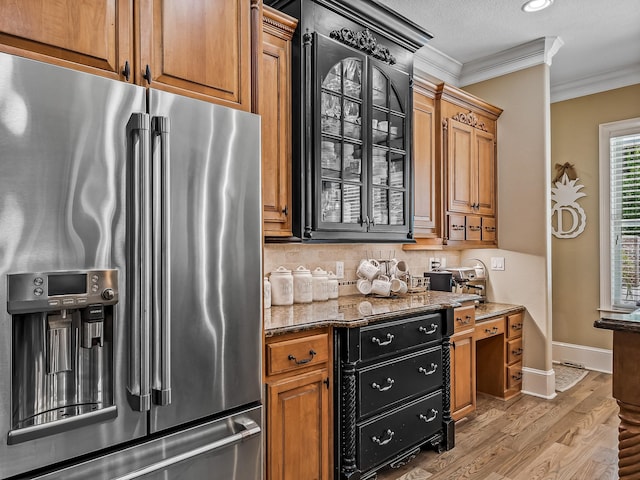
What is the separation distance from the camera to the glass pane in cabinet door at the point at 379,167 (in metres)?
2.74

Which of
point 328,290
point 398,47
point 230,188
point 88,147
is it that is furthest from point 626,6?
point 88,147

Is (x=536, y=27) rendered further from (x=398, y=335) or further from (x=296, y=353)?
(x=296, y=353)

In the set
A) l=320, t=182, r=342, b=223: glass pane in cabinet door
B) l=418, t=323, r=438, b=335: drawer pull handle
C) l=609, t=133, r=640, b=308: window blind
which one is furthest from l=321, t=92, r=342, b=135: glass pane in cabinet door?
l=609, t=133, r=640, b=308: window blind

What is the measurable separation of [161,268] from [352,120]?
64.1 inches

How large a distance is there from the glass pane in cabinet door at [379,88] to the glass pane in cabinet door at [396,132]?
123 mm

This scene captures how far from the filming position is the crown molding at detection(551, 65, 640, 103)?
4191 mm

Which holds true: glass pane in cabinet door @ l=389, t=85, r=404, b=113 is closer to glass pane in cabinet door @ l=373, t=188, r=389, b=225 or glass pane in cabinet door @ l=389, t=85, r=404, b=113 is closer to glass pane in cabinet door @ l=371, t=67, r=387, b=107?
glass pane in cabinet door @ l=371, t=67, r=387, b=107

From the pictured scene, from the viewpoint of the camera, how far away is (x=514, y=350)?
12.1 feet

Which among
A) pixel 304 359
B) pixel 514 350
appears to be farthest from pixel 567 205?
pixel 304 359

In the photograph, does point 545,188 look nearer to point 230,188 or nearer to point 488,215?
point 488,215

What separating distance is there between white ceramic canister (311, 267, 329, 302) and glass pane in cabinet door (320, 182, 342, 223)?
1.53 feet

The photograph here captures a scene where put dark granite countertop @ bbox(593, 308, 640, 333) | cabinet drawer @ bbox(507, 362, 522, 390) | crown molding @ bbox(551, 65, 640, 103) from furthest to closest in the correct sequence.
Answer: crown molding @ bbox(551, 65, 640, 103) → cabinet drawer @ bbox(507, 362, 522, 390) → dark granite countertop @ bbox(593, 308, 640, 333)

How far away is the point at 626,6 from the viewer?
3.04 metres

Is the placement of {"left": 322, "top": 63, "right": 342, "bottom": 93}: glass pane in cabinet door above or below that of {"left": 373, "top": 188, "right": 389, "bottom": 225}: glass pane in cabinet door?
above
